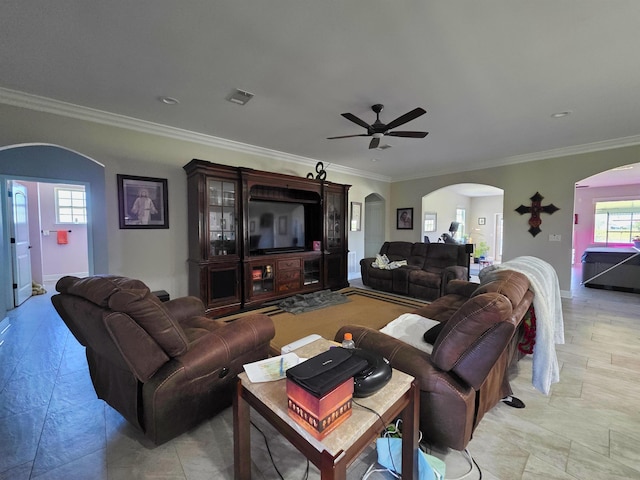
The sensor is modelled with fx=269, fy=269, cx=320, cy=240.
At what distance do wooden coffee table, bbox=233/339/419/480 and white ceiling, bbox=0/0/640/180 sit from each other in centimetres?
220

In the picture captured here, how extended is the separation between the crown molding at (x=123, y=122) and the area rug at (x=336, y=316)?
271 cm

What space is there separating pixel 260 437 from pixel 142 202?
11.0 ft

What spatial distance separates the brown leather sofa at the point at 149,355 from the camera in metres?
1.40

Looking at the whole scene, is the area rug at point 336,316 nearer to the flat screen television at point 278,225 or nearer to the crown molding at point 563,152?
the flat screen television at point 278,225

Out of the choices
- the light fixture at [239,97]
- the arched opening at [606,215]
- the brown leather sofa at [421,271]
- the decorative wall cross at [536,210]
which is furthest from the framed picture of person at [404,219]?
the light fixture at [239,97]

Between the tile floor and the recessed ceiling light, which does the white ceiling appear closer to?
the recessed ceiling light

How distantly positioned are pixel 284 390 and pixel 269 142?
406 centimetres

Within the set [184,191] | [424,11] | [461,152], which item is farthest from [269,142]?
[461,152]

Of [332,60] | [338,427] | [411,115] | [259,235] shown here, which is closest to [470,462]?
[338,427]

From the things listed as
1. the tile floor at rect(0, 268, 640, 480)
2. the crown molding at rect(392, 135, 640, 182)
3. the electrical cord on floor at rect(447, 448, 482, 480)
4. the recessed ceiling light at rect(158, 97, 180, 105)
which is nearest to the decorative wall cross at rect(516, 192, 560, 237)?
the crown molding at rect(392, 135, 640, 182)

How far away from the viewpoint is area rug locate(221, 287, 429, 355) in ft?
10.7

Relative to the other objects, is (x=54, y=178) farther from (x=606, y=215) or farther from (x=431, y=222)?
(x=606, y=215)

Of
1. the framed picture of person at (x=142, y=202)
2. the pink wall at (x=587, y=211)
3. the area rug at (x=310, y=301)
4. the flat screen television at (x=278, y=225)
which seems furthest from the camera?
the pink wall at (x=587, y=211)

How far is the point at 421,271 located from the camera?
4.94 m
